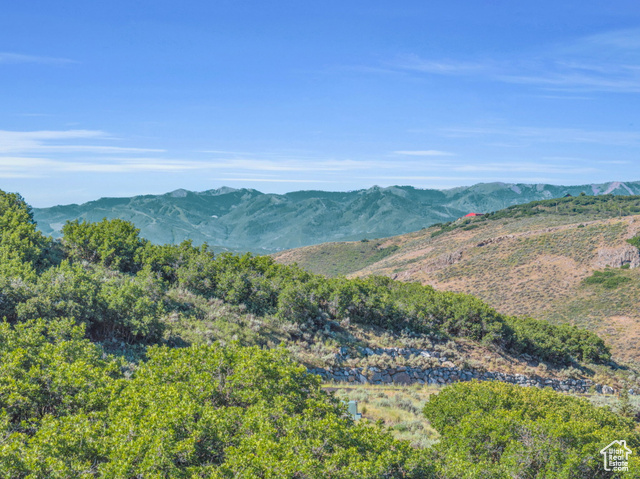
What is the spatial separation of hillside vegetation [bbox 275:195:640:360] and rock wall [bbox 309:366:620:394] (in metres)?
16.5

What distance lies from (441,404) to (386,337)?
11318 millimetres

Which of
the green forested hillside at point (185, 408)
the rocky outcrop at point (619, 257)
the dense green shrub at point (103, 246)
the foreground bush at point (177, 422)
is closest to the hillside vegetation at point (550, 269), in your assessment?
the rocky outcrop at point (619, 257)

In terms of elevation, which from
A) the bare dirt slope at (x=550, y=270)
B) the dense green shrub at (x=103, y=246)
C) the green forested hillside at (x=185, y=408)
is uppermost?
the dense green shrub at (x=103, y=246)

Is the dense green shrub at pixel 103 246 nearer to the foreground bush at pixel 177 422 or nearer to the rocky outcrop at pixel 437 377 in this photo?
the rocky outcrop at pixel 437 377

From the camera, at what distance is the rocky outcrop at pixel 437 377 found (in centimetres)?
1988

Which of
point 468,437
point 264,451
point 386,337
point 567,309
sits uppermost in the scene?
point 264,451

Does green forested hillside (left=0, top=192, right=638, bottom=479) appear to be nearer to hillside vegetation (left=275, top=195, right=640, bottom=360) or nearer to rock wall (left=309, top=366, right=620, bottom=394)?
rock wall (left=309, top=366, right=620, bottom=394)

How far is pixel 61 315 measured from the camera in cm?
1566

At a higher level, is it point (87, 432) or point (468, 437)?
point (87, 432)

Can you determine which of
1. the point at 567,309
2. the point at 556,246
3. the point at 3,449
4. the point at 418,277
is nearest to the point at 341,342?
the point at 3,449

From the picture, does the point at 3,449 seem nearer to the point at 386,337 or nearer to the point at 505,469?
the point at 505,469

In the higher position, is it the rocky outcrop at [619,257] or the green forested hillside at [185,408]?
the green forested hillside at [185,408]

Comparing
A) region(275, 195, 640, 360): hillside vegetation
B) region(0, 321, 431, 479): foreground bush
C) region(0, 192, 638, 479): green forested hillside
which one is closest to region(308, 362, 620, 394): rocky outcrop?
region(0, 192, 638, 479): green forested hillside

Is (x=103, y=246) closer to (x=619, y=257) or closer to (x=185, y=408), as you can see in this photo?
(x=185, y=408)
